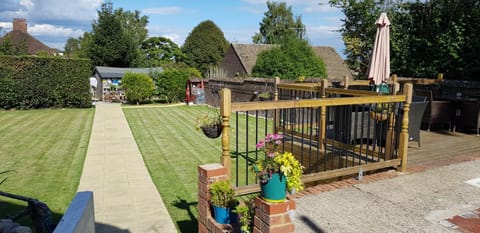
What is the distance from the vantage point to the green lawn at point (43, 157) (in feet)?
16.3

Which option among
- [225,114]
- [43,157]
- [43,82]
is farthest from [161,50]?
[225,114]

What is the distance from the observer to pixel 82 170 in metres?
6.29

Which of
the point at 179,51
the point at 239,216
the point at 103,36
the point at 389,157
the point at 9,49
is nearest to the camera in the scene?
the point at 239,216

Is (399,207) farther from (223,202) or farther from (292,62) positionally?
(292,62)

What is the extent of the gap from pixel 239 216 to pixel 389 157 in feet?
8.80

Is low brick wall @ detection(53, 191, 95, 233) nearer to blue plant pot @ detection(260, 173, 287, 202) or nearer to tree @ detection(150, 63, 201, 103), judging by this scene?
blue plant pot @ detection(260, 173, 287, 202)

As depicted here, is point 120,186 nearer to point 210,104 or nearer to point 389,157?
point 389,157

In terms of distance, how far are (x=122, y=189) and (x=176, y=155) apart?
214cm

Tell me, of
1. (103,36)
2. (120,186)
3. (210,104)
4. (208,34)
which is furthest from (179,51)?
(120,186)

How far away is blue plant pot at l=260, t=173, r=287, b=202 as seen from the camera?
2.36m

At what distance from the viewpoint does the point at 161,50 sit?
4688cm

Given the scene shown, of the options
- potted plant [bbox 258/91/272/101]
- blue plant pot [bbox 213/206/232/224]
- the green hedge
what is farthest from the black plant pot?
the green hedge

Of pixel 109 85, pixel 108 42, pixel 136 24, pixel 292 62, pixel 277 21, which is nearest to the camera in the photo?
pixel 292 62

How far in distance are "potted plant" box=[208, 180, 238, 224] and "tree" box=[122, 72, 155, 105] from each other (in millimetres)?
17015
